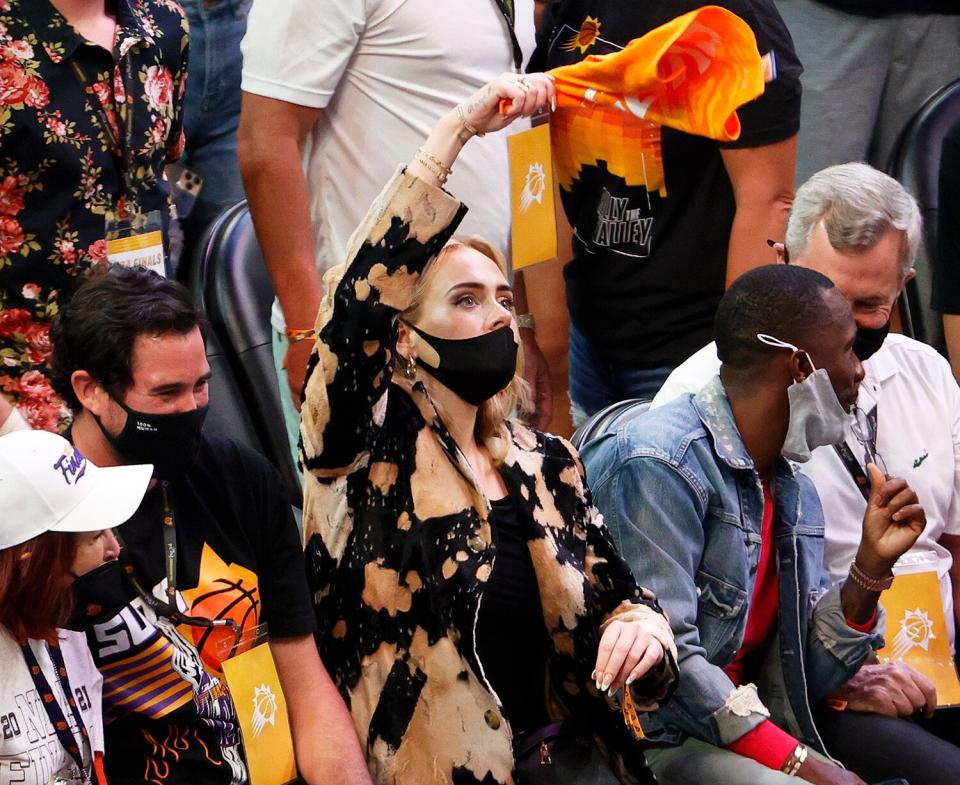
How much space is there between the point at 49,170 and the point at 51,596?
3.42 feet

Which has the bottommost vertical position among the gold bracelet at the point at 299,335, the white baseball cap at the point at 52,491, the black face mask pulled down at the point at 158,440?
the gold bracelet at the point at 299,335

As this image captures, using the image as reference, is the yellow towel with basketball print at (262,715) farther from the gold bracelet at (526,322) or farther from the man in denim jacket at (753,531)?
the gold bracelet at (526,322)

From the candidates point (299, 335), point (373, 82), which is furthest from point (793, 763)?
point (373, 82)

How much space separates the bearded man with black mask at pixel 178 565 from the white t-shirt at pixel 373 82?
29.7 inches

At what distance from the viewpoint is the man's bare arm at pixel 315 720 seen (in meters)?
2.41

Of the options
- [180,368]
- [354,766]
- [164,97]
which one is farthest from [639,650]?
[164,97]

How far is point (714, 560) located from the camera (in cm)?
267

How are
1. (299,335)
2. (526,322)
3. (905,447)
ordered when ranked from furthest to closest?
(526,322), (905,447), (299,335)

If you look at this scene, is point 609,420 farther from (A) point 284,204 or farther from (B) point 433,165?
(B) point 433,165

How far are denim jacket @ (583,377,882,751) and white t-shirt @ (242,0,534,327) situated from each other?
74 cm

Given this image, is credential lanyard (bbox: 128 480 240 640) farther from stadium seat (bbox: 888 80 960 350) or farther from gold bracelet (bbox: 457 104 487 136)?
stadium seat (bbox: 888 80 960 350)

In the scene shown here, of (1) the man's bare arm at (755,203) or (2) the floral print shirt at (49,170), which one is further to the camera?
(1) the man's bare arm at (755,203)

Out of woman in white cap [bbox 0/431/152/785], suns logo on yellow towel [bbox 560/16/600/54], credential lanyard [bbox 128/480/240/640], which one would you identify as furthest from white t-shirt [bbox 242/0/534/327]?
woman in white cap [bbox 0/431/152/785]

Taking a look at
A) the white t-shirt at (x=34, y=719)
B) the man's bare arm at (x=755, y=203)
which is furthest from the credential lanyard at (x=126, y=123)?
the man's bare arm at (x=755, y=203)
